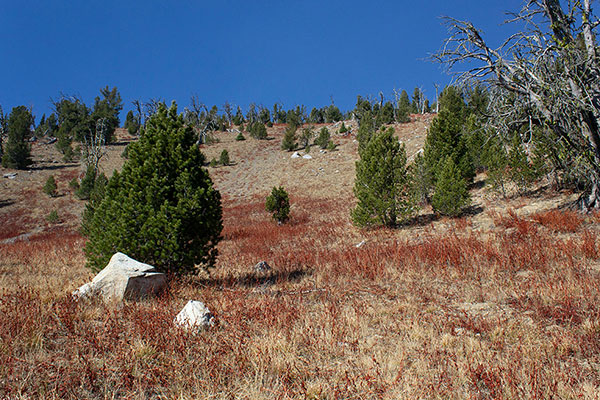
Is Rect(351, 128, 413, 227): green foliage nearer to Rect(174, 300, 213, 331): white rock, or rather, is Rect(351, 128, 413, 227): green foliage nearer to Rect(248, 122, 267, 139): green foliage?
Rect(174, 300, 213, 331): white rock

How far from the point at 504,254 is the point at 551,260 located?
781 mm

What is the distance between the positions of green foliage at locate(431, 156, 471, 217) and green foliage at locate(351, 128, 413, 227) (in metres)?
1.47

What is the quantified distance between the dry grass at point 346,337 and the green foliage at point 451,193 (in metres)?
6.61

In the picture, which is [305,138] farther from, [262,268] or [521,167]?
[262,268]

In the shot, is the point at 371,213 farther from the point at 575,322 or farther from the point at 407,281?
the point at 575,322

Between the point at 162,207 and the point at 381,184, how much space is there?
381 inches

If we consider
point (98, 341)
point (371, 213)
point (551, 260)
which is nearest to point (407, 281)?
point (551, 260)

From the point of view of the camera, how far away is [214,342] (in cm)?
324

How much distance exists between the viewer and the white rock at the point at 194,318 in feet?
11.6

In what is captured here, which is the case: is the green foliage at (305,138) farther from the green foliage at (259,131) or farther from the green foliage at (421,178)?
the green foliage at (421,178)

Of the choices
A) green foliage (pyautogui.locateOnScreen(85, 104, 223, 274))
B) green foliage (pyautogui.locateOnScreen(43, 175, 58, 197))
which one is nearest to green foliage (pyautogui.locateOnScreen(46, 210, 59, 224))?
green foliage (pyautogui.locateOnScreen(43, 175, 58, 197))

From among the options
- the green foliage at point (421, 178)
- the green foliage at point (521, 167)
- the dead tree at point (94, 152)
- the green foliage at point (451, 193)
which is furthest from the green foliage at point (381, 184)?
the dead tree at point (94, 152)

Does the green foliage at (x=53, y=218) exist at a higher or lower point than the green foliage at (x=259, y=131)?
lower

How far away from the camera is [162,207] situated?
555 centimetres
